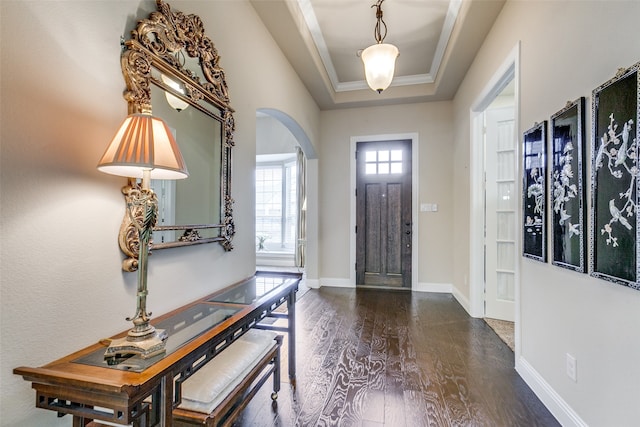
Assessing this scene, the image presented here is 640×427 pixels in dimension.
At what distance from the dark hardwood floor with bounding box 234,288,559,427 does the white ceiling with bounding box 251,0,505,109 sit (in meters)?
2.89

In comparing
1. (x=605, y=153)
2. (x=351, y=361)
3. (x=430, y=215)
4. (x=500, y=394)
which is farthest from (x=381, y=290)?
(x=605, y=153)

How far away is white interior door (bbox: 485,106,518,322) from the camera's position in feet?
11.0

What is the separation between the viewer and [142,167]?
38.5 inches

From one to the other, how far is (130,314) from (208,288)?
1.95 ft

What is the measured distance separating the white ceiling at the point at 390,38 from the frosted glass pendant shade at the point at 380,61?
0.64 m

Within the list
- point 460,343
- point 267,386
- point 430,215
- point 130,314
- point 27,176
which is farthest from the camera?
point 430,215

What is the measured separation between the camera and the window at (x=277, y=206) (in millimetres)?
6547

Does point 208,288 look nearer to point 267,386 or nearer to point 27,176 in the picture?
point 267,386

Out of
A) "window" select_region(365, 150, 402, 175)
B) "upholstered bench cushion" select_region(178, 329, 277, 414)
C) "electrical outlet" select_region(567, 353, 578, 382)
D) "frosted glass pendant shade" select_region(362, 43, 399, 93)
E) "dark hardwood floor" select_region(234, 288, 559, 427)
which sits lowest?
"dark hardwood floor" select_region(234, 288, 559, 427)


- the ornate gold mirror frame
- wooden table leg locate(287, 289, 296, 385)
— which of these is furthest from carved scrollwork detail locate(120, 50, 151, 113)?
wooden table leg locate(287, 289, 296, 385)

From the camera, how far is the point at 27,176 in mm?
931

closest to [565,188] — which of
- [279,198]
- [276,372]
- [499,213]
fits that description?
[499,213]

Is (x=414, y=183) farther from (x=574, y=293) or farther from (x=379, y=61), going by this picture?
(x=574, y=293)

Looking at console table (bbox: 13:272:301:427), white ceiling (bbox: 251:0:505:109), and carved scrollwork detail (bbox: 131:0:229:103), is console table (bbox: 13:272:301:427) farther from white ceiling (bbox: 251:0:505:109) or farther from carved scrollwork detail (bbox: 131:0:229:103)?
white ceiling (bbox: 251:0:505:109)
